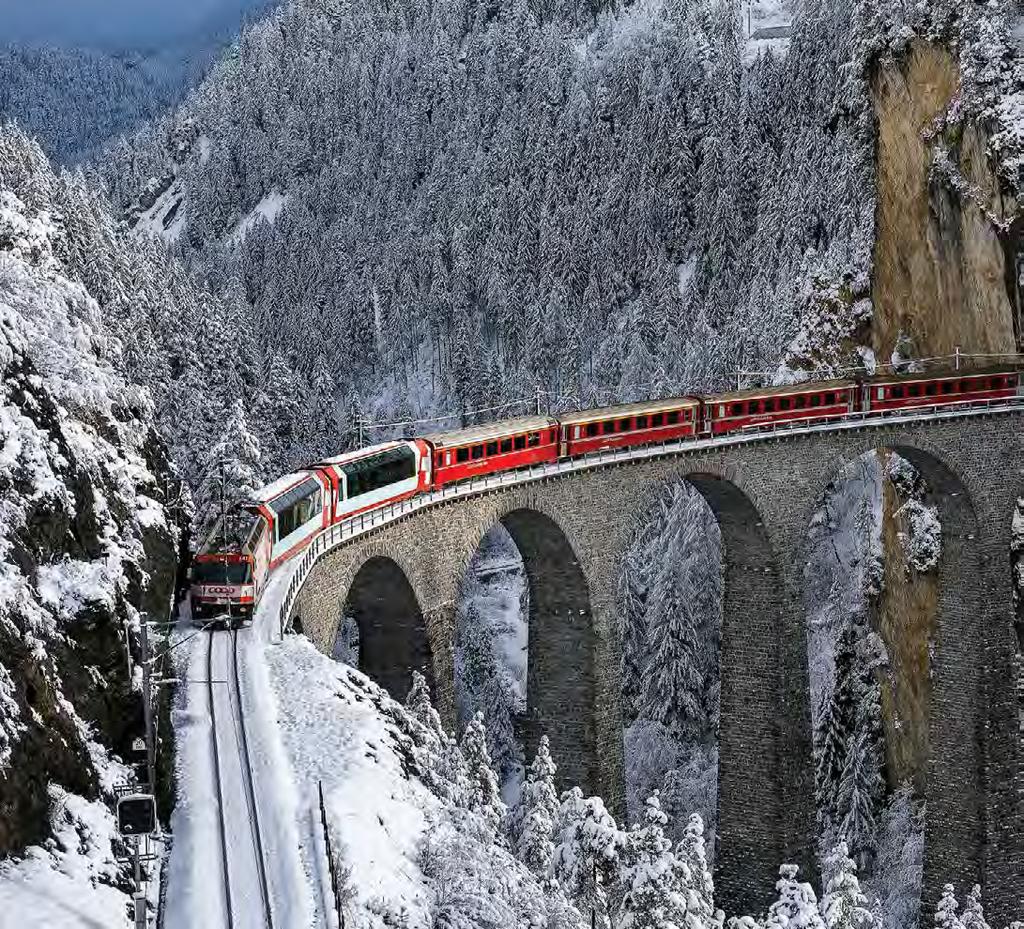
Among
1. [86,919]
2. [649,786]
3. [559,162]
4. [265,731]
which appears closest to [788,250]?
[559,162]

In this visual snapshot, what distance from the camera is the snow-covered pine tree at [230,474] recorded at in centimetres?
3738

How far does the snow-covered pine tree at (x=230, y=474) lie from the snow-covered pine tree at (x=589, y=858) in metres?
11.9

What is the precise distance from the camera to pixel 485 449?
39219 millimetres

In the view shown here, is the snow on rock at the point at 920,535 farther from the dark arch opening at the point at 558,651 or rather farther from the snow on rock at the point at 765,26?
the snow on rock at the point at 765,26

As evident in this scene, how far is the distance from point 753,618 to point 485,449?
13629mm

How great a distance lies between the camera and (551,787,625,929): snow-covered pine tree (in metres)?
28.3

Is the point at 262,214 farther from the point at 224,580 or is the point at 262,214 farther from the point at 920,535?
the point at 224,580

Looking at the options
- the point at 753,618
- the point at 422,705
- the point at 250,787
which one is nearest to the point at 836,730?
the point at 753,618

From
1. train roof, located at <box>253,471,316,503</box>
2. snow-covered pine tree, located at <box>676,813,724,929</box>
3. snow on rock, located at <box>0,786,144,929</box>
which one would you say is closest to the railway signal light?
snow on rock, located at <box>0,786,144,929</box>

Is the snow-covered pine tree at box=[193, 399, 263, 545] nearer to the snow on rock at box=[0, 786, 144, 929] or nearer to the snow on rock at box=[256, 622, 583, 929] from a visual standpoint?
the snow on rock at box=[256, 622, 583, 929]

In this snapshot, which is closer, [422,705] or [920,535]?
[422,705]

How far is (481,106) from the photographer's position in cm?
15562

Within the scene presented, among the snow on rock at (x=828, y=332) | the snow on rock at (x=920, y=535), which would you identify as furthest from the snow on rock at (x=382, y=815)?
the snow on rock at (x=828, y=332)

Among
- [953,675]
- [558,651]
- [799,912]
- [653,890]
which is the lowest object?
[799,912]
